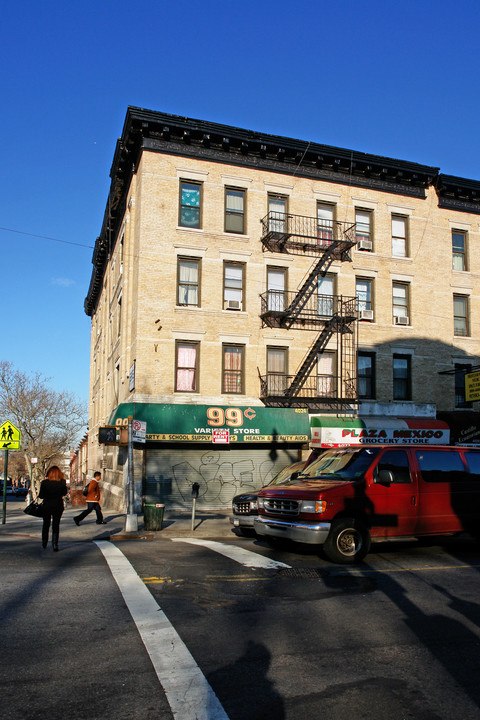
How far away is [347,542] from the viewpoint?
34.2ft

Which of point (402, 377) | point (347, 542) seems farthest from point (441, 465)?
point (402, 377)

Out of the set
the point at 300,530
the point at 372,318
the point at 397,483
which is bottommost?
the point at 300,530

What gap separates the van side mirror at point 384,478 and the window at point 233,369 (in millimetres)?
13648

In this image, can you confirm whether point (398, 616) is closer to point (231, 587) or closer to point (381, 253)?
point (231, 587)

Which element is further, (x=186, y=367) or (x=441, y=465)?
(x=186, y=367)

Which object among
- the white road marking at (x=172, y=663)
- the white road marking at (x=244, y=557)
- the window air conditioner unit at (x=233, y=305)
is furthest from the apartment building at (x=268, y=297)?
the white road marking at (x=172, y=663)

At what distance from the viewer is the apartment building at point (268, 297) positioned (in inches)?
920

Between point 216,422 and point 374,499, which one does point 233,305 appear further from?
point 374,499

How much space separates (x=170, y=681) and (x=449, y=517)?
7952mm

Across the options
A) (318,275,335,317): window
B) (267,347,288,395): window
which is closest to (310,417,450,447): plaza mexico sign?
(267,347,288,395): window

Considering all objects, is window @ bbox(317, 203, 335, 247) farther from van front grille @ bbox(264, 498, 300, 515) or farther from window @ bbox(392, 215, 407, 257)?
van front grille @ bbox(264, 498, 300, 515)

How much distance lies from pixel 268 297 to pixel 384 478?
49.3ft

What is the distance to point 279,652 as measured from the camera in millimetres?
5531

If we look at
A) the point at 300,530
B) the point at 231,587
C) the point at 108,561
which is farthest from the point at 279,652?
the point at 108,561
